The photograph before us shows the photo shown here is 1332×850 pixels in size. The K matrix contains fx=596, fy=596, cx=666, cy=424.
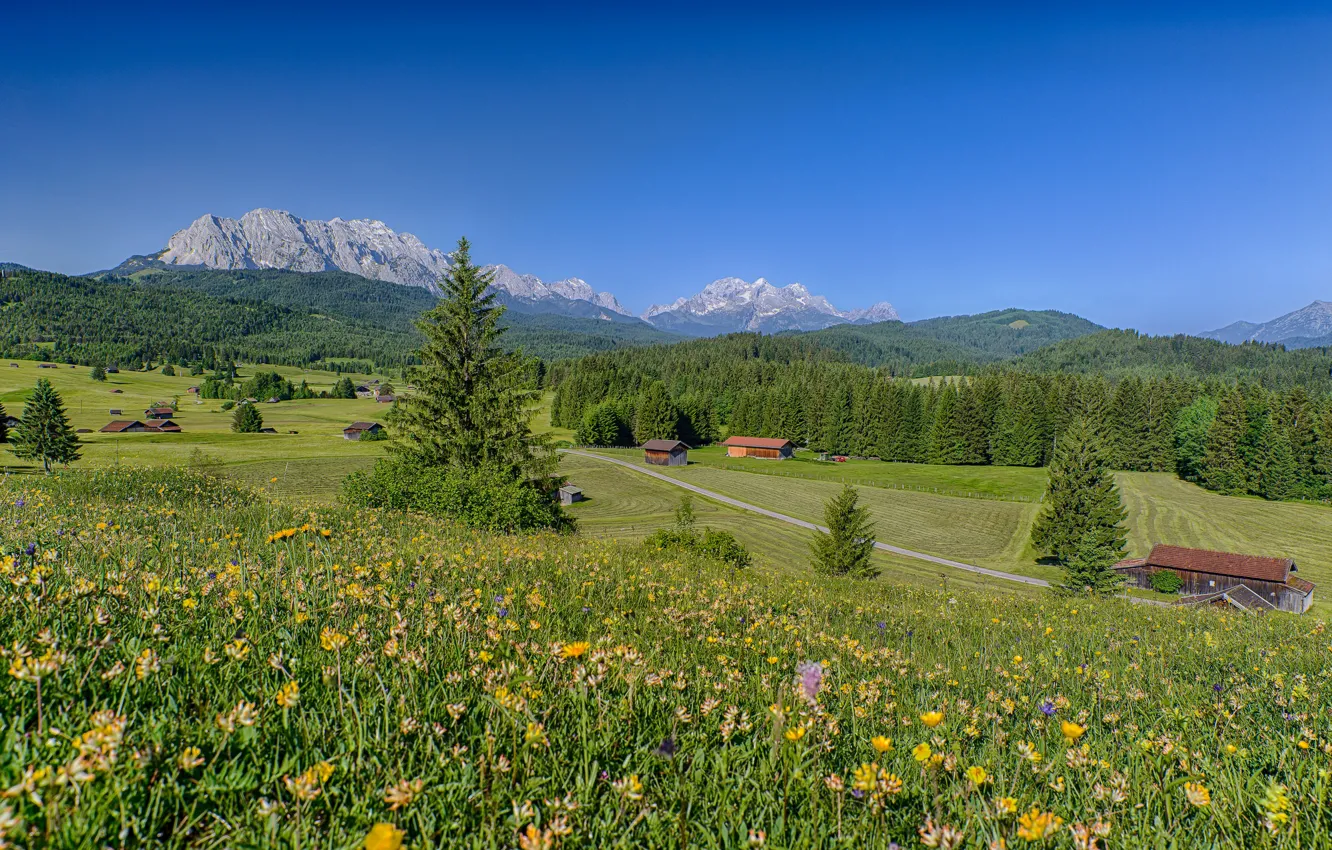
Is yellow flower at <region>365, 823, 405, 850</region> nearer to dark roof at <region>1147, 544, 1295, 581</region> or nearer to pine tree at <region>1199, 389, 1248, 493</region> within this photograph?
dark roof at <region>1147, 544, 1295, 581</region>

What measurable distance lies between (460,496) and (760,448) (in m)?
114

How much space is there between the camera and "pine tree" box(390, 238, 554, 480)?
96.1 ft

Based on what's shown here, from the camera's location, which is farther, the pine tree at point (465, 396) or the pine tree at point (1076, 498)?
the pine tree at point (1076, 498)

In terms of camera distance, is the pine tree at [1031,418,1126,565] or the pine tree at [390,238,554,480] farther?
the pine tree at [1031,418,1126,565]

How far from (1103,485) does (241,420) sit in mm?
133309

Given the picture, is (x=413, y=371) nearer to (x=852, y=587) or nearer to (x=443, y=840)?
(x=852, y=587)

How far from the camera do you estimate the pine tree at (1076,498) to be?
179 feet

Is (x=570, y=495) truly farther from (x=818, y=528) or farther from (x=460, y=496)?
(x=460, y=496)

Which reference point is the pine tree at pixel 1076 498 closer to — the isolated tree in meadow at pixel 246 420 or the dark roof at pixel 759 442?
the dark roof at pixel 759 442

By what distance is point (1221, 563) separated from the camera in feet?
163

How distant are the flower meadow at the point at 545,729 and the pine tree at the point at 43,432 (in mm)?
71880

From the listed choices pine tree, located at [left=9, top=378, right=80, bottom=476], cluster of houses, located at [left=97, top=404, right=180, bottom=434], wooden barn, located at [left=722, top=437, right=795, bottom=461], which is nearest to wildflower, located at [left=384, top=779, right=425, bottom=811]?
pine tree, located at [left=9, top=378, right=80, bottom=476]

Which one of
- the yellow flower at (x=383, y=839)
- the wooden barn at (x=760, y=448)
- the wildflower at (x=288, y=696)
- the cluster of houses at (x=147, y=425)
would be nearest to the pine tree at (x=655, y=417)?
the wooden barn at (x=760, y=448)

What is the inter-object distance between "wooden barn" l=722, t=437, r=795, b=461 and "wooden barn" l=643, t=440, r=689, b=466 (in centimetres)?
1668
